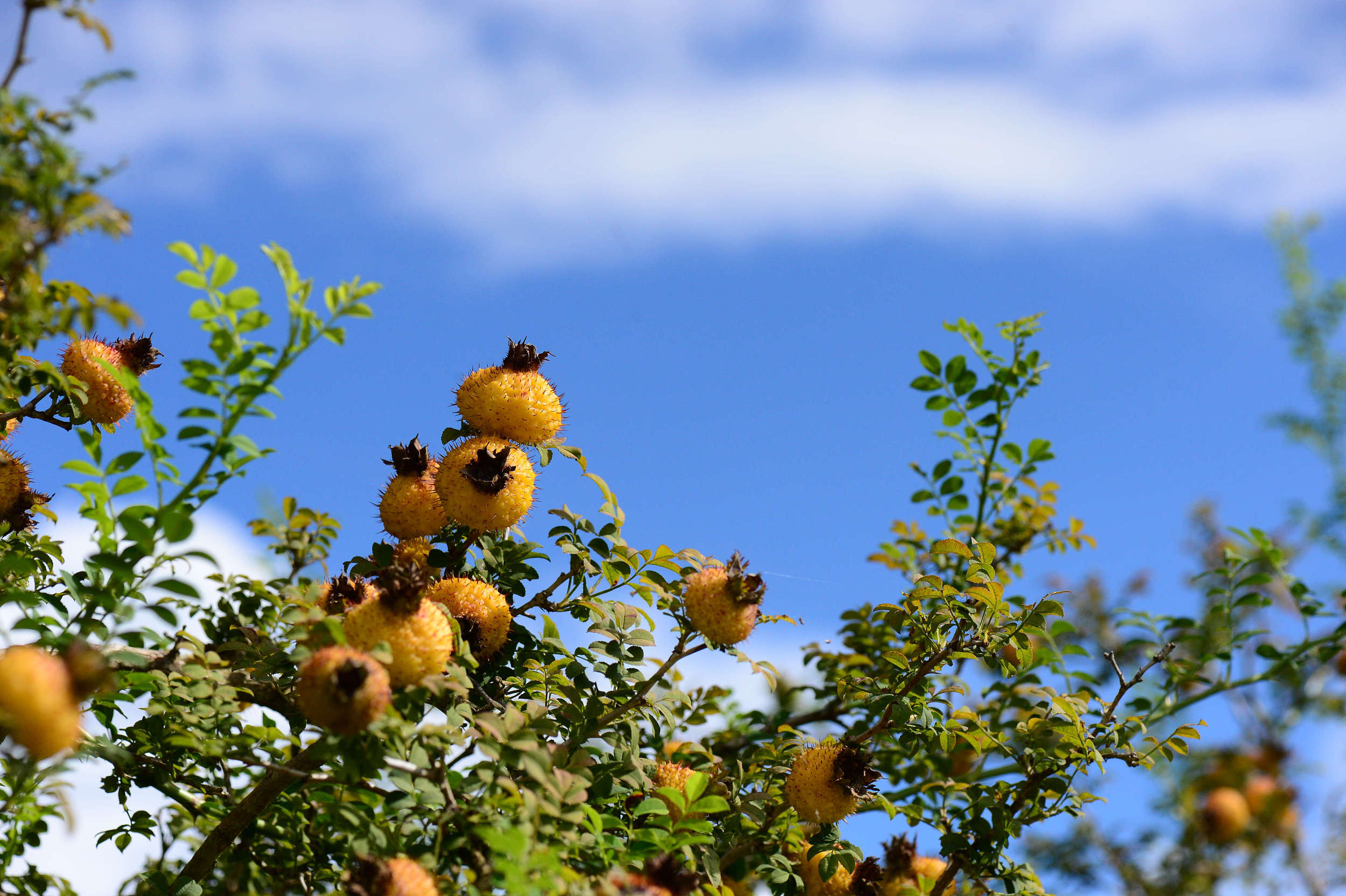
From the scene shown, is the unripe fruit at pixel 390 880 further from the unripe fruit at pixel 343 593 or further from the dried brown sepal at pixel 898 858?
the dried brown sepal at pixel 898 858

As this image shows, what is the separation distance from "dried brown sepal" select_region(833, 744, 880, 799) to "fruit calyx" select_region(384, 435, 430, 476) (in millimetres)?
1405

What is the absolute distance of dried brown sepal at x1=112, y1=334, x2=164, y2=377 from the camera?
2.86 m

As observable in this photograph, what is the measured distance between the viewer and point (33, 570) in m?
2.46

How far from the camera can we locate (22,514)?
9.21 feet

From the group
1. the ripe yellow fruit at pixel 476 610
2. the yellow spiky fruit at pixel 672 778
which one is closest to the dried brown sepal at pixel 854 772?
the yellow spiky fruit at pixel 672 778

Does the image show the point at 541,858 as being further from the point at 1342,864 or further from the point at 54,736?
the point at 1342,864

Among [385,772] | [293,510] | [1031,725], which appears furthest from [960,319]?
[385,772]

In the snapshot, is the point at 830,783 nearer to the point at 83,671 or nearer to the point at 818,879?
the point at 818,879

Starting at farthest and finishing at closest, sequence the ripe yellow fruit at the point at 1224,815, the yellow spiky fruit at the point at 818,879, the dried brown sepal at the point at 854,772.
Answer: the yellow spiky fruit at the point at 818,879, the dried brown sepal at the point at 854,772, the ripe yellow fruit at the point at 1224,815

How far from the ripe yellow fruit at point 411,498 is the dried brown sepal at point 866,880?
5.00ft

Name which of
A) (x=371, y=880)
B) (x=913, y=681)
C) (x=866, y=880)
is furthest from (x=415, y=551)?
(x=866, y=880)

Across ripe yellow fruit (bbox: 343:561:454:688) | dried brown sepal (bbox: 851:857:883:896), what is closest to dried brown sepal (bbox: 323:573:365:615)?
ripe yellow fruit (bbox: 343:561:454:688)

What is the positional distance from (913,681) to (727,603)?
0.65 m

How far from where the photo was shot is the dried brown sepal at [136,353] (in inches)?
112
